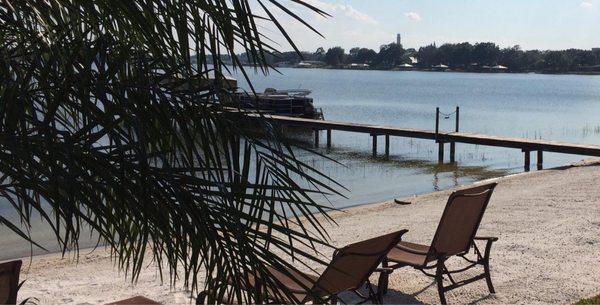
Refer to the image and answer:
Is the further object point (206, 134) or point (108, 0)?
point (206, 134)

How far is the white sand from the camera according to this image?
17.5 feet

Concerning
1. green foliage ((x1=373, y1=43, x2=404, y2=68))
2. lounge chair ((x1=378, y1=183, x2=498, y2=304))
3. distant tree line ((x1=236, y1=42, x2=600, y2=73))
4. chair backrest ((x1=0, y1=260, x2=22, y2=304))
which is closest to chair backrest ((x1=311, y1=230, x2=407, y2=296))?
lounge chair ((x1=378, y1=183, x2=498, y2=304))

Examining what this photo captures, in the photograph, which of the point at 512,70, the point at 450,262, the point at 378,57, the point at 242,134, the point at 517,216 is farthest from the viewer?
the point at 512,70

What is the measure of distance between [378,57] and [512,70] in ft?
134

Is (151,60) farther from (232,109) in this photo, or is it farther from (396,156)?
(396,156)

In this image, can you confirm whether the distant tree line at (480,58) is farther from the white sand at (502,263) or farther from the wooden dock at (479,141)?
the white sand at (502,263)

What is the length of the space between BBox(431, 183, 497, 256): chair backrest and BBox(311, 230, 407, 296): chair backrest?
78 cm

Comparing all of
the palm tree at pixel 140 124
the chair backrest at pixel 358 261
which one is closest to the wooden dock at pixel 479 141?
the chair backrest at pixel 358 261

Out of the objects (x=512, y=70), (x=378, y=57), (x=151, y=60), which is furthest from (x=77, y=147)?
(x=512, y=70)

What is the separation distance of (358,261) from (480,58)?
134 meters

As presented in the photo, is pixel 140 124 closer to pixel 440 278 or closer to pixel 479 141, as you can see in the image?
pixel 440 278

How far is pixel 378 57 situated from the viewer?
118 meters

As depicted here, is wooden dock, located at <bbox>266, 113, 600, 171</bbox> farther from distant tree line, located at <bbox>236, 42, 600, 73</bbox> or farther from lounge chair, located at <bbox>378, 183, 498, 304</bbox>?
distant tree line, located at <bbox>236, 42, 600, 73</bbox>

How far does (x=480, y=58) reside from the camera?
5261 inches
